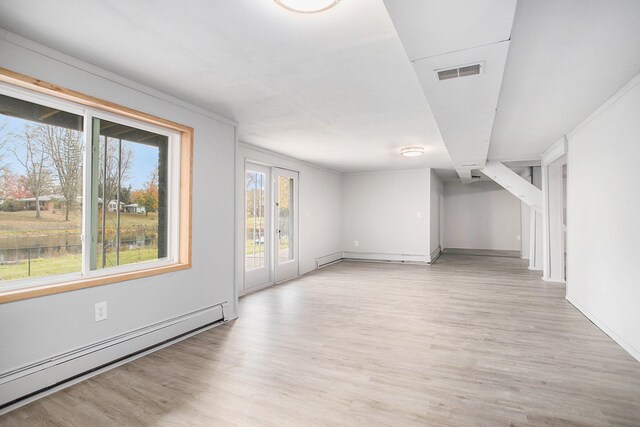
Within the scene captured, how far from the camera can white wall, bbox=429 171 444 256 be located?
8.57 metres

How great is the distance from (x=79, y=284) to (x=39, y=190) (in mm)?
746

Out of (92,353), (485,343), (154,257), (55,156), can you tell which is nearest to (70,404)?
(92,353)

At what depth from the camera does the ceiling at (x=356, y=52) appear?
70.9 inches

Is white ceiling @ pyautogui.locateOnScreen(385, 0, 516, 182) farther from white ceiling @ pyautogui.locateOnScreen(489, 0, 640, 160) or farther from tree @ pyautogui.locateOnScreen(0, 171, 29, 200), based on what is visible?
tree @ pyautogui.locateOnScreen(0, 171, 29, 200)

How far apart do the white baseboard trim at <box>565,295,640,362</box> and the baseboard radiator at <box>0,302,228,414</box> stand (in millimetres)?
3969

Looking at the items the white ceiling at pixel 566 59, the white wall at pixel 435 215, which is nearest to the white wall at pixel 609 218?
the white ceiling at pixel 566 59

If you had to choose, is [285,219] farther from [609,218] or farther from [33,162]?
[609,218]

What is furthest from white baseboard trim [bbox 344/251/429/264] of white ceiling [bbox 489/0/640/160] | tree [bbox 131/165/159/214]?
tree [bbox 131/165/159/214]

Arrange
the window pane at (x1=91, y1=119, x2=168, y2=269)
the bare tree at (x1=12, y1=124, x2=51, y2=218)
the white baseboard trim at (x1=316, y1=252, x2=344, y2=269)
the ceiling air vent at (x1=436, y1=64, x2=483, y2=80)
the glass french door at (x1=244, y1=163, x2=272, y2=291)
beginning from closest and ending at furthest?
the ceiling air vent at (x1=436, y1=64, x2=483, y2=80), the bare tree at (x1=12, y1=124, x2=51, y2=218), the window pane at (x1=91, y1=119, x2=168, y2=269), the glass french door at (x1=244, y1=163, x2=272, y2=291), the white baseboard trim at (x1=316, y1=252, x2=344, y2=269)

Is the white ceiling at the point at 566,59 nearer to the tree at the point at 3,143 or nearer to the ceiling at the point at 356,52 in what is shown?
the ceiling at the point at 356,52

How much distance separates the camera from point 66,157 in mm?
2604

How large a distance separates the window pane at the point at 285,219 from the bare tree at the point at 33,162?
395cm

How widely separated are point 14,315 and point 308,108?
2909 mm

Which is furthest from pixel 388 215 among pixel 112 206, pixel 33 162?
pixel 33 162
